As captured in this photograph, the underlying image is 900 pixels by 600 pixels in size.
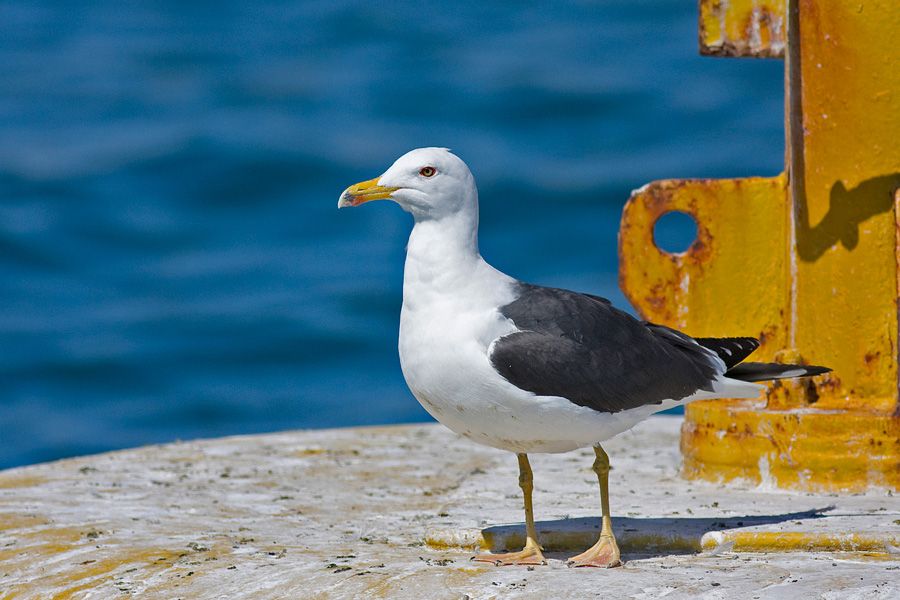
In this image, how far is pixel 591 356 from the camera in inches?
183

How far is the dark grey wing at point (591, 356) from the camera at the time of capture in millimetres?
4488

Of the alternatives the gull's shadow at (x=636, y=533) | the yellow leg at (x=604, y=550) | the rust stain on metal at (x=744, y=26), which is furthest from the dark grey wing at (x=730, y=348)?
the rust stain on metal at (x=744, y=26)

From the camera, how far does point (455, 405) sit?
449 cm

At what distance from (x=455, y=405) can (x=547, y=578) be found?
1.93 ft

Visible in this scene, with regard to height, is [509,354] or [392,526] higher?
[509,354]

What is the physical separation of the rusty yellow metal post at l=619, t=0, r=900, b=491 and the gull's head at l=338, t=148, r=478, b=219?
1669 millimetres

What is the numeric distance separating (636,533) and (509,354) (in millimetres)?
867

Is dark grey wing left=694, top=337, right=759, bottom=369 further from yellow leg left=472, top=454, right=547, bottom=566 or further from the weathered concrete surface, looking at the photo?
yellow leg left=472, top=454, right=547, bottom=566

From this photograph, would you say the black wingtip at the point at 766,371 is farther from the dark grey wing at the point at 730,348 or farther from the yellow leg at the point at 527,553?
the yellow leg at the point at 527,553

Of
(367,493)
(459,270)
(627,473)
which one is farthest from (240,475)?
(459,270)

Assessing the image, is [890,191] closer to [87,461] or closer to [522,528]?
[522,528]

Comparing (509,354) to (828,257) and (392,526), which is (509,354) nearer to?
(392,526)

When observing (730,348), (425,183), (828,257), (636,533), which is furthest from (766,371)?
(425,183)

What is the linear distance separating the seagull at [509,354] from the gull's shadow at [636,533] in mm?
183
